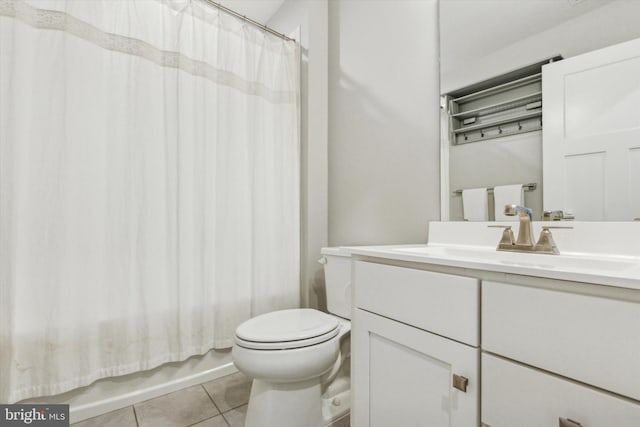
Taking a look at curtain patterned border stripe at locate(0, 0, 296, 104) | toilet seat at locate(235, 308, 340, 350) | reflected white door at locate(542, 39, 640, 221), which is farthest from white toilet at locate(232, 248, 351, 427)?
curtain patterned border stripe at locate(0, 0, 296, 104)

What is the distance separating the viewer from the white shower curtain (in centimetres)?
113

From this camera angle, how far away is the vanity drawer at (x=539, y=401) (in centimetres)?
53

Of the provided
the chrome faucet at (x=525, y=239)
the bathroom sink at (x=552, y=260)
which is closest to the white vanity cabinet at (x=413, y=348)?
the bathroom sink at (x=552, y=260)

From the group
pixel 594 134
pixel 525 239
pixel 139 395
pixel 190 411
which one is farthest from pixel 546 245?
pixel 139 395

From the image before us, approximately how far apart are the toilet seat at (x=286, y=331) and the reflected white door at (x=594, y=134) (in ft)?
3.10

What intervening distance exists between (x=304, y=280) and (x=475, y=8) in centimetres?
164

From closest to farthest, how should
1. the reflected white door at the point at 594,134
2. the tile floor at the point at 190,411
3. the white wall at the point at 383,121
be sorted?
1. the reflected white door at the point at 594,134
2. the tile floor at the point at 190,411
3. the white wall at the point at 383,121

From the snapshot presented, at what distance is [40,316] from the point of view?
115 centimetres

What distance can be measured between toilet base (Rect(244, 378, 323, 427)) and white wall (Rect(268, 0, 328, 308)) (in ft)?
2.35

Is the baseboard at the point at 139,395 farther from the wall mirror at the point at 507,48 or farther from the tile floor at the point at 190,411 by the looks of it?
the wall mirror at the point at 507,48

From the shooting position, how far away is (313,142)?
6.23 ft

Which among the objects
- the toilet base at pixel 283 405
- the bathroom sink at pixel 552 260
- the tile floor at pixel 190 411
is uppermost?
the bathroom sink at pixel 552 260

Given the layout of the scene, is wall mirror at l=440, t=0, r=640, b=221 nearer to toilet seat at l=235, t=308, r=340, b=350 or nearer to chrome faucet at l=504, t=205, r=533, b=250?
chrome faucet at l=504, t=205, r=533, b=250

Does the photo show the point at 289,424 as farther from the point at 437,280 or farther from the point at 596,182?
the point at 596,182
